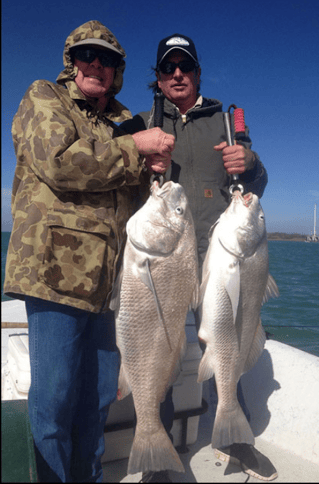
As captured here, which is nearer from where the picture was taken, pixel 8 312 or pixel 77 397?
pixel 77 397

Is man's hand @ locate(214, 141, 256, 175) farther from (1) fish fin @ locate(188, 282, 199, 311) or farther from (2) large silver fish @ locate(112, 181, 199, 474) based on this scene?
(1) fish fin @ locate(188, 282, 199, 311)

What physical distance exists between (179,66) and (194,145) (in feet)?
1.96

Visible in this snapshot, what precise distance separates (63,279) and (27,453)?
0.91 m

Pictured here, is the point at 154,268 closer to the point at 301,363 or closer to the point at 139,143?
the point at 139,143

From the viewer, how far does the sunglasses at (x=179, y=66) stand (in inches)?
113

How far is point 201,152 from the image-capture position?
2.89 m

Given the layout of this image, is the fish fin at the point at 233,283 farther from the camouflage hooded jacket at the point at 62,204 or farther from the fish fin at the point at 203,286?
the camouflage hooded jacket at the point at 62,204

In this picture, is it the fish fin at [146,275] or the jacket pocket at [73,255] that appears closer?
the jacket pocket at [73,255]

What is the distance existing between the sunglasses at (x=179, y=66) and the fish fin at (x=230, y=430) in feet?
8.09

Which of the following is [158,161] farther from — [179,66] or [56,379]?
[56,379]

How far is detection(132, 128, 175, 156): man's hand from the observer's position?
227 cm

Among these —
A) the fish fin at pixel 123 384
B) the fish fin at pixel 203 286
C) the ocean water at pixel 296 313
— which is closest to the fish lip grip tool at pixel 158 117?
the fish fin at pixel 203 286

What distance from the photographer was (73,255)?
7.33 ft

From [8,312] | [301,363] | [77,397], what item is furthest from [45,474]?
[8,312]
